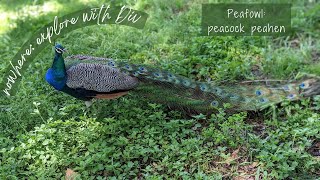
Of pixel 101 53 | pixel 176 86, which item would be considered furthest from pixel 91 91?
pixel 101 53

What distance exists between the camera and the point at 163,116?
3652 mm

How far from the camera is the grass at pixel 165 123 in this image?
3.19m

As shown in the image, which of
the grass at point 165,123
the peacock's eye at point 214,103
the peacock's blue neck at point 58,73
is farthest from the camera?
the peacock's eye at point 214,103

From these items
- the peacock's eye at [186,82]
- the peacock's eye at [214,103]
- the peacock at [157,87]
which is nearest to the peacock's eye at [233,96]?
the peacock at [157,87]

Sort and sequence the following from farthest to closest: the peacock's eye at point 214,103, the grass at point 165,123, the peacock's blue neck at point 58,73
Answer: the peacock's eye at point 214,103
the peacock's blue neck at point 58,73
the grass at point 165,123

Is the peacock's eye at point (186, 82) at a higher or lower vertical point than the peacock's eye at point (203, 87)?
higher

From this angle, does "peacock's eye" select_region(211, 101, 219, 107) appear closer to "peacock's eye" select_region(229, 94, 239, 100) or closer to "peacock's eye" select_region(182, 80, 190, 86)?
"peacock's eye" select_region(229, 94, 239, 100)

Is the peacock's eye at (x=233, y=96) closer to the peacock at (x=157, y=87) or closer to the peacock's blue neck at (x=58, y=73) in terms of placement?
the peacock at (x=157, y=87)

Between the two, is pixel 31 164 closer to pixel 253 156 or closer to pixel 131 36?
pixel 253 156

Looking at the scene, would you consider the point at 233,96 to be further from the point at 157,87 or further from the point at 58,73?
the point at 58,73

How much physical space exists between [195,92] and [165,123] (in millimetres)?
375

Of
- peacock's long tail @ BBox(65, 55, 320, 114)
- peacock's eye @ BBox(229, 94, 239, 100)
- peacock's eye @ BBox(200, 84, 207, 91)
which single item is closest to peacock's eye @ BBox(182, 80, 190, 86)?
peacock's long tail @ BBox(65, 55, 320, 114)

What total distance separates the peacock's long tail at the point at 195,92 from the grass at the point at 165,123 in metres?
0.09

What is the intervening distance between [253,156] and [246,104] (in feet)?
1.70
